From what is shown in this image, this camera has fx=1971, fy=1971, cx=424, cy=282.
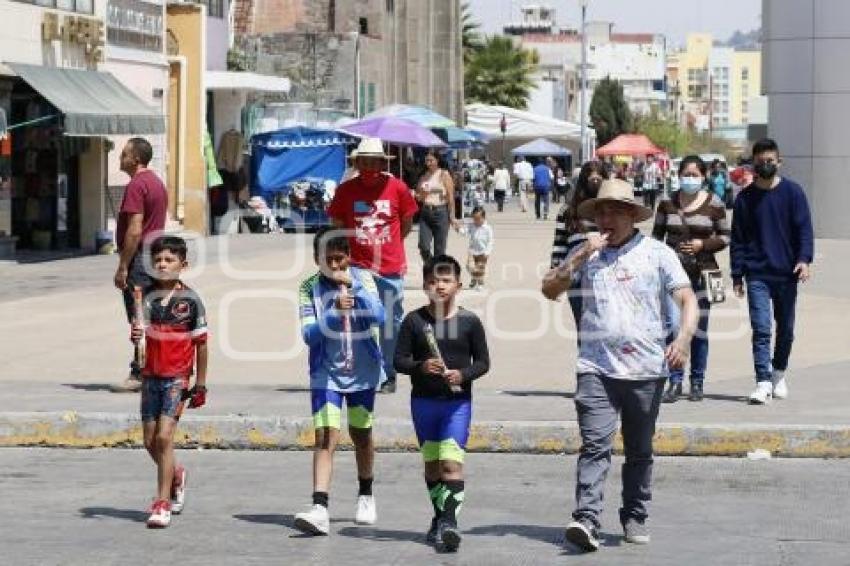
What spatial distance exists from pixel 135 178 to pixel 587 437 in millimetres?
5606

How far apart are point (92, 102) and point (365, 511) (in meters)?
22.1

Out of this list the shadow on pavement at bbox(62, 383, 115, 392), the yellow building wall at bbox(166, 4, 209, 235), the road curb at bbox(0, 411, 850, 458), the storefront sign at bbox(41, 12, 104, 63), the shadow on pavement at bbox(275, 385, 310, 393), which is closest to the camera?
the road curb at bbox(0, 411, 850, 458)

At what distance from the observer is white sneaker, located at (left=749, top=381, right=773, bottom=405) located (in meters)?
13.1

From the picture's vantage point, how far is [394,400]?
13.5 m

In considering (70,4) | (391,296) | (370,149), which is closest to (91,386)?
(391,296)

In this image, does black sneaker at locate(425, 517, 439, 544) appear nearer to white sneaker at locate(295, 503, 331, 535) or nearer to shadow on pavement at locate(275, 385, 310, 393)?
white sneaker at locate(295, 503, 331, 535)

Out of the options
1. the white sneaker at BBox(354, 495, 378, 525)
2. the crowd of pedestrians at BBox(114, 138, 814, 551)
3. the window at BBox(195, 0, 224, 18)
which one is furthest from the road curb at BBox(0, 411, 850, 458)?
the window at BBox(195, 0, 224, 18)

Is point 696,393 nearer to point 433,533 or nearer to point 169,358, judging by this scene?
point 433,533

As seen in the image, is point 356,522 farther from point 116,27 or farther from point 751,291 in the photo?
point 116,27

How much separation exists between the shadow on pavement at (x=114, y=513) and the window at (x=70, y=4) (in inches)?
830

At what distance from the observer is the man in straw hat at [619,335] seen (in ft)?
28.6

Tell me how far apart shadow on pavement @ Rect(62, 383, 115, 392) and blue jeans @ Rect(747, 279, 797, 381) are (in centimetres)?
457

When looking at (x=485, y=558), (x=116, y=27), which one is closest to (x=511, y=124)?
(x=116, y=27)

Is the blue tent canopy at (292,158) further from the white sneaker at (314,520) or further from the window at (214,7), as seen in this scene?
the white sneaker at (314,520)
